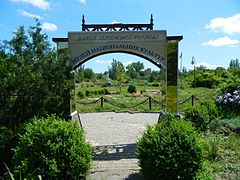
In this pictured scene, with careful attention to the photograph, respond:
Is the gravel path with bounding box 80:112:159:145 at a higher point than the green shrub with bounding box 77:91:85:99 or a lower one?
lower

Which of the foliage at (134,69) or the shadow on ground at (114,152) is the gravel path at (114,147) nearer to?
the shadow on ground at (114,152)

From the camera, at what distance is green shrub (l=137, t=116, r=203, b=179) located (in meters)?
4.19

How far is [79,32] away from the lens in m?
7.40

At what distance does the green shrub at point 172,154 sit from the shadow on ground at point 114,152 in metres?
1.80

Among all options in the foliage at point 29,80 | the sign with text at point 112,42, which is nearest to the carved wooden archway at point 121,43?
the sign with text at point 112,42

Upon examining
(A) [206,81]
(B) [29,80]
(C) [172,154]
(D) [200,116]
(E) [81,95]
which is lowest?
(C) [172,154]

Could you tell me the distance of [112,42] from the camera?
24.3 ft

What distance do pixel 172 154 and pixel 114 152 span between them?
2.80 meters

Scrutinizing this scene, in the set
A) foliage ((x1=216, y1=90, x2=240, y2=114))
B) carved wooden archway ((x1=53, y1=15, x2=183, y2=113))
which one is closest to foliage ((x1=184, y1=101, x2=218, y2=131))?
carved wooden archway ((x1=53, y1=15, x2=183, y2=113))

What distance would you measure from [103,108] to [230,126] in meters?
9.45

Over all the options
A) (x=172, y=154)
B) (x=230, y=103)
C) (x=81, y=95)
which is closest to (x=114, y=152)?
(x=172, y=154)

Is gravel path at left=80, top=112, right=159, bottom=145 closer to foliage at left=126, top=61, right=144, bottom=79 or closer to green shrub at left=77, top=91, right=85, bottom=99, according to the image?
green shrub at left=77, top=91, right=85, bottom=99

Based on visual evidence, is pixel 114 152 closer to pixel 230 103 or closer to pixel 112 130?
pixel 112 130

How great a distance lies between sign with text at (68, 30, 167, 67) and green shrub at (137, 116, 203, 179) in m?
3.53
